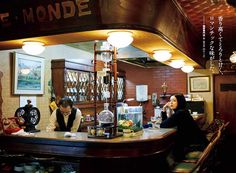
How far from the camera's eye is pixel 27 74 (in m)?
4.69

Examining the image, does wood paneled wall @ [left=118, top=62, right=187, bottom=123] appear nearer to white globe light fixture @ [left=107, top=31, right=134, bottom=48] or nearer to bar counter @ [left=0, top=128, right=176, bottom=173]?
bar counter @ [left=0, top=128, right=176, bottom=173]

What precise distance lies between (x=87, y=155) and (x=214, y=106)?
526 cm

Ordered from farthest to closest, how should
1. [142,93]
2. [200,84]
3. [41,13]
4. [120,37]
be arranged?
[142,93]
[200,84]
[41,13]
[120,37]

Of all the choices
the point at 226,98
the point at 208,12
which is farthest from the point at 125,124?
the point at 226,98

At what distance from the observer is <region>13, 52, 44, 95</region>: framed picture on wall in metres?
4.46

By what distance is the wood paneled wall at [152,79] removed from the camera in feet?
25.4

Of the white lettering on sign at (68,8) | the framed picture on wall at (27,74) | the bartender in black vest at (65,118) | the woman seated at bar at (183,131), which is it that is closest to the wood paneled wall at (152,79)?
the framed picture on wall at (27,74)

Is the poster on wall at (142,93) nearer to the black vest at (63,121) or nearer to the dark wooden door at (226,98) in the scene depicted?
the dark wooden door at (226,98)

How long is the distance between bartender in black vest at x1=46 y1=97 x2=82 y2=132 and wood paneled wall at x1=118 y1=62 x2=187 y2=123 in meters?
3.95

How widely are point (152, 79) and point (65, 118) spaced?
434cm

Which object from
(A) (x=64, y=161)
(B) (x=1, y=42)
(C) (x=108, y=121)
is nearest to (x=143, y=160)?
(C) (x=108, y=121)

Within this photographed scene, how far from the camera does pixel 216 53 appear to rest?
289 inches

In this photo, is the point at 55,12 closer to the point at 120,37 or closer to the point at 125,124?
the point at 120,37

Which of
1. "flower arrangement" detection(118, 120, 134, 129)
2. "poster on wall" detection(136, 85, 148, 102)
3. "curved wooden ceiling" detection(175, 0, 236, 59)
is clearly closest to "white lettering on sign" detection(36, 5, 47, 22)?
"flower arrangement" detection(118, 120, 134, 129)
